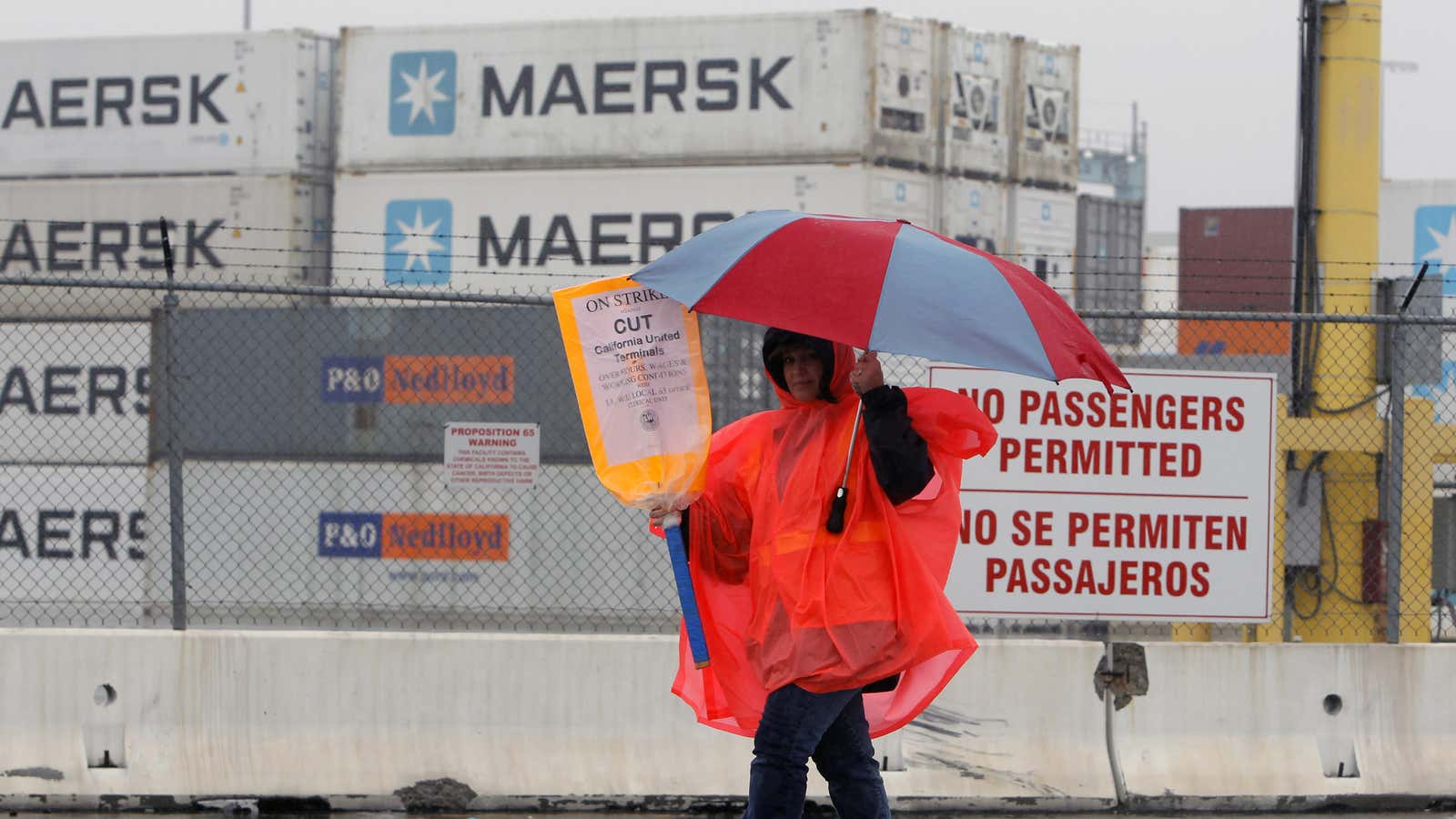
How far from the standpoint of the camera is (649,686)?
6262 mm

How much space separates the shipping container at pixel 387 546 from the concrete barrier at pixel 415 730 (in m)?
5.07

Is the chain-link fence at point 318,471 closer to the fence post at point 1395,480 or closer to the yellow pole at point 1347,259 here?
the yellow pole at point 1347,259

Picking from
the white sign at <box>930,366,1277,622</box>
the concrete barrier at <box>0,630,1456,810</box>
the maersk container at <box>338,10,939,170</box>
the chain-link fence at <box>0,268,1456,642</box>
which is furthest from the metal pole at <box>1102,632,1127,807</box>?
the maersk container at <box>338,10,939,170</box>

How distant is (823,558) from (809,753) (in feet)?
1.57

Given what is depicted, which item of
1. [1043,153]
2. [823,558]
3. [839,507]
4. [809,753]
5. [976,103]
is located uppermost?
[976,103]

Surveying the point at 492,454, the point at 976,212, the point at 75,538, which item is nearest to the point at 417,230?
the point at 75,538

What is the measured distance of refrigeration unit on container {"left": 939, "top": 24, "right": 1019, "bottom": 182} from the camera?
1313 centimetres

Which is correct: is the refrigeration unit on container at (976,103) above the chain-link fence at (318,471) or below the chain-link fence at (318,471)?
above

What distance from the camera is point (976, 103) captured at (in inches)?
527

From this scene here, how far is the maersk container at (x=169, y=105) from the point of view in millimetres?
13430

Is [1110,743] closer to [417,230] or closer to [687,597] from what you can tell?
[687,597]

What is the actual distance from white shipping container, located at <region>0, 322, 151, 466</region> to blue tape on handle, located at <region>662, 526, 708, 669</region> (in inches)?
364

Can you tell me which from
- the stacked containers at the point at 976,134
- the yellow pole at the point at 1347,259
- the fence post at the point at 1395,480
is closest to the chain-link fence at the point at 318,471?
the stacked containers at the point at 976,134

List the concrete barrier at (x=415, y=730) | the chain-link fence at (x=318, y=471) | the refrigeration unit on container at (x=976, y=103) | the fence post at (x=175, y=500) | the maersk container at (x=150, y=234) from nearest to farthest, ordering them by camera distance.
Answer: the concrete barrier at (x=415, y=730) → the fence post at (x=175, y=500) → the chain-link fence at (x=318, y=471) → the maersk container at (x=150, y=234) → the refrigeration unit on container at (x=976, y=103)
